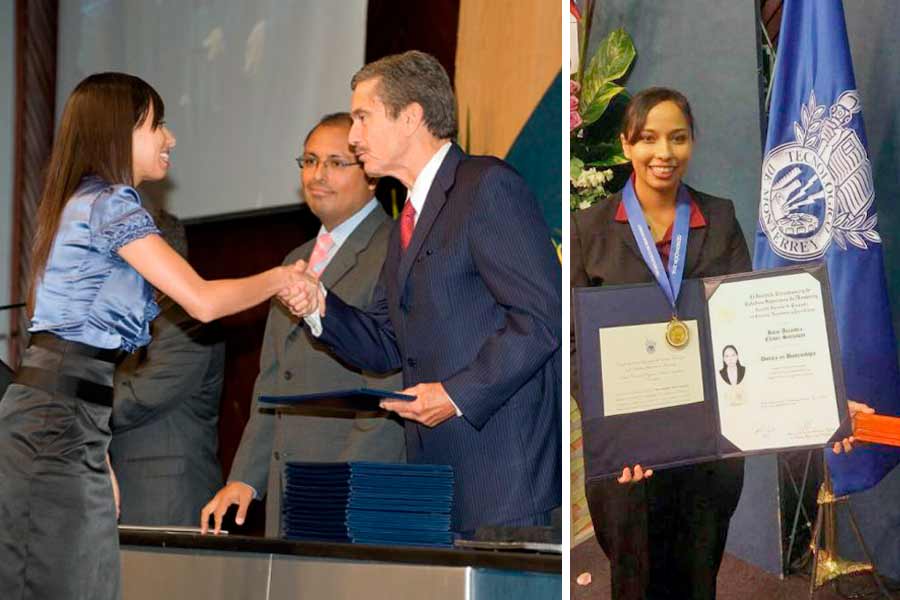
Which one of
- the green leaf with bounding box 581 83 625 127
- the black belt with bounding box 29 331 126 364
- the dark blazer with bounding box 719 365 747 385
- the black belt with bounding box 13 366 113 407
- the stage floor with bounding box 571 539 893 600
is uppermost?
the green leaf with bounding box 581 83 625 127

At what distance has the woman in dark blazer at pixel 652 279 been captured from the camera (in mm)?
2885

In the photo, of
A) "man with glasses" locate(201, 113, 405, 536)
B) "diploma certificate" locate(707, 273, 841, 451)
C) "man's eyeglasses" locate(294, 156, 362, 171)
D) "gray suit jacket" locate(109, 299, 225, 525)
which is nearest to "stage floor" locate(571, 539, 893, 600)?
"diploma certificate" locate(707, 273, 841, 451)

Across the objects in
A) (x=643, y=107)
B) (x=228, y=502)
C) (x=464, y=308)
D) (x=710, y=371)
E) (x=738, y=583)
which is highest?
(x=643, y=107)

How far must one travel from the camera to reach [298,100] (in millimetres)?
5176

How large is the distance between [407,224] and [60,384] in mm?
971

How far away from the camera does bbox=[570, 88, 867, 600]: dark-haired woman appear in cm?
289

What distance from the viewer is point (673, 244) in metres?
2.96

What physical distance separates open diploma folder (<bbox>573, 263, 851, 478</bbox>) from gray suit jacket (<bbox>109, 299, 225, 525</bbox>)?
1755 millimetres

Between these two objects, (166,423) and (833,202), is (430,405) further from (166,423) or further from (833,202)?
(166,423)

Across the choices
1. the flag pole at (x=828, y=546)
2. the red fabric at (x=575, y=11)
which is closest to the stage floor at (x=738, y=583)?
the flag pole at (x=828, y=546)

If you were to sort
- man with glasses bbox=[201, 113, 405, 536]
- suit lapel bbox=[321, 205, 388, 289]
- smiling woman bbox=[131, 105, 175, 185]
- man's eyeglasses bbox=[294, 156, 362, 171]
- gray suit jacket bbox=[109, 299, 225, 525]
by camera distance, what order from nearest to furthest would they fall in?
1. smiling woman bbox=[131, 105, 175, 185]
2. man with glasses bbox=[201, 113, 405, 536]
3. suit lapel bbox=[321, 205, 388, 289]
4. man's eyeglasses bbox=[294, 156, 362, 171]
5. gray suit jacket bbox=[109, 299, 225, 525]

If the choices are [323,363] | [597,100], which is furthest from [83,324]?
[597,100]

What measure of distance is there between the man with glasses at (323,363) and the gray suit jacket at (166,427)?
0.44 m

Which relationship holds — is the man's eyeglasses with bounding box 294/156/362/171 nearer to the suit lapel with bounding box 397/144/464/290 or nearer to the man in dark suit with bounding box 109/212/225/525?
the man in dark suit with bounding box 109/212/225/525
